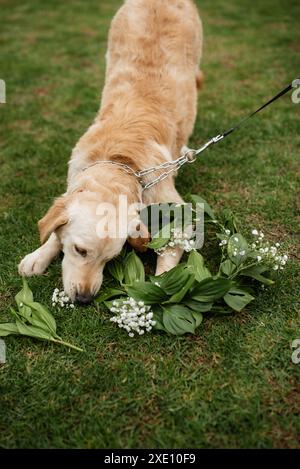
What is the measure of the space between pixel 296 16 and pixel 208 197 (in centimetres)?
634

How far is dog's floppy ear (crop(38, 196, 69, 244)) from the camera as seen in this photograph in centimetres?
282

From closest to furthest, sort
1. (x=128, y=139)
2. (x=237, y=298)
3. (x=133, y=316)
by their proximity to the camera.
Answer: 1. (x=133, y=316)
2. (x=237, y=298)
3. (x=128, y=139)

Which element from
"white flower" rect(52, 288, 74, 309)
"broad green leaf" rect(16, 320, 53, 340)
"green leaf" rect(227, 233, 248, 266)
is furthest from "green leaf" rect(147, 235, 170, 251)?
"broad green leaf" rect(16, 320, 53, 340)

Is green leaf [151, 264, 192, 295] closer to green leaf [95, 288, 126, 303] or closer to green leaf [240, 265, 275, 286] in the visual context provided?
green leaf [95, 288, 126, 303]

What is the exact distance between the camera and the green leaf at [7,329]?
2.75 metres

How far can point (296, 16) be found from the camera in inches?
333

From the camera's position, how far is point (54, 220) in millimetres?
2861

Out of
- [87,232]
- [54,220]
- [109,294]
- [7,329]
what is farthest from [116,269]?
[7,329]

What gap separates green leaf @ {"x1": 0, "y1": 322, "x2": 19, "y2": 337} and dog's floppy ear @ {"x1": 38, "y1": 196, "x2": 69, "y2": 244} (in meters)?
0.59

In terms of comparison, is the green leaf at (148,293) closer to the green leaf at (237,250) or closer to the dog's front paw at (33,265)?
the green leaf at (237,250)

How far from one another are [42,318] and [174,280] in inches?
35.5

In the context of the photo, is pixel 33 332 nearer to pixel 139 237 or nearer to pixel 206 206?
pixel 139 237

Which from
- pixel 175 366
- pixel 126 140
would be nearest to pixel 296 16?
pixel 126 140

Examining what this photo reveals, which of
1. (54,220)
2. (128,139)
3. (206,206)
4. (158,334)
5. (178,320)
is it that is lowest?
(158,334)
